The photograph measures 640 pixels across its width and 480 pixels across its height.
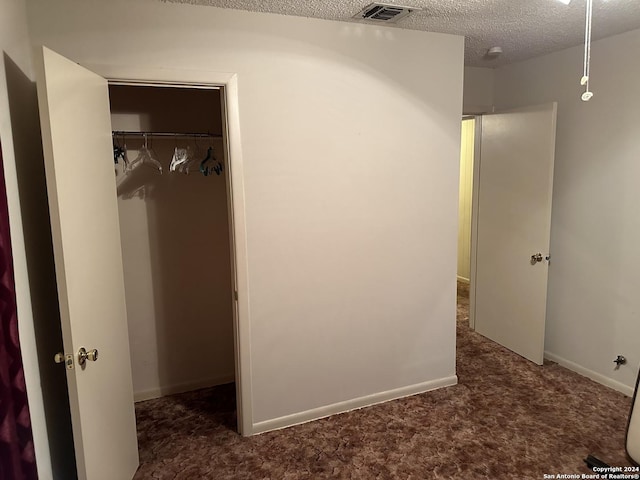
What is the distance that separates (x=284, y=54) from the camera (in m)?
2.42

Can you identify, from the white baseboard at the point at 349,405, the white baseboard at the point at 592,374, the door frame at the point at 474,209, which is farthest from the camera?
the door frame at the point at 474,209

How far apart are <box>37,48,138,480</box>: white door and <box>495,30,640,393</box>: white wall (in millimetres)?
3118

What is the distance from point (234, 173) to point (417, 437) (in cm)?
185

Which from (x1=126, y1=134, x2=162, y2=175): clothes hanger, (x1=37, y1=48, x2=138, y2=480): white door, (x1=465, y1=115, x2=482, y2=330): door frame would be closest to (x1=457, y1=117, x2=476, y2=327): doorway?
(x1=465, y1=115, x2=482, y2=330): door frame

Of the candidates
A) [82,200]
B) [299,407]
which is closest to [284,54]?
[82,200]

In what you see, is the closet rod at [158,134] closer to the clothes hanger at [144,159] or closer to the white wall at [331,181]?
the clothes hanger at [144,159]

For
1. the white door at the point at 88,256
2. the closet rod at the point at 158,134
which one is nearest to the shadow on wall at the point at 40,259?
the white door at the point at 88,256

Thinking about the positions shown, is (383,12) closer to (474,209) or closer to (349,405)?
(474,209)

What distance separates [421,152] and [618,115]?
137 cm

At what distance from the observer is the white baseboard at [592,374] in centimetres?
303

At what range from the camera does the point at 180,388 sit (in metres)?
3.17

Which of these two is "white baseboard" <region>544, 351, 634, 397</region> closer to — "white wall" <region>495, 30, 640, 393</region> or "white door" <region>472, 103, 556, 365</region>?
"white wall" <region>495, 30, 640, 393</region>

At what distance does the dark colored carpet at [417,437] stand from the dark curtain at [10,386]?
42.6 inches

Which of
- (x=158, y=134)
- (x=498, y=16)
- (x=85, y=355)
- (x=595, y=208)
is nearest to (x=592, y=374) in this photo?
(x=595, y=208)
